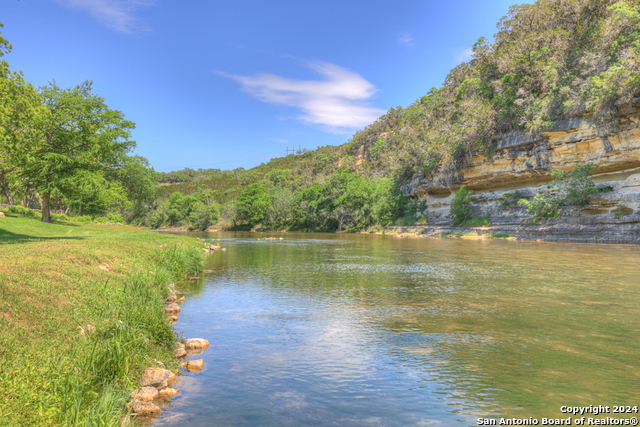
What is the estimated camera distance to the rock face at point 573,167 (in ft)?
129

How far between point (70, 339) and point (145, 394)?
2074 mm

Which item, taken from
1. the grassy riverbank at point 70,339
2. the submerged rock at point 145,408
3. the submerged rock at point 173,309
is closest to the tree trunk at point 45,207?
the grassy riverbank at point 70,339

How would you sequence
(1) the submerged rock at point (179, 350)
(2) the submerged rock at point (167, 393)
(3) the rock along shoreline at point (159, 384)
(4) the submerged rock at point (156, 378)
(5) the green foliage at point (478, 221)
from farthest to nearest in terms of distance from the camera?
(5) the green foliage at point (478, 221) → (1) the submerged rock at point (179, 350) → (4) the submerged rock at point (156, 378) → (2) the submerged rock at point (167, 393) → (3) the rock along shoreline at point (159, 384)

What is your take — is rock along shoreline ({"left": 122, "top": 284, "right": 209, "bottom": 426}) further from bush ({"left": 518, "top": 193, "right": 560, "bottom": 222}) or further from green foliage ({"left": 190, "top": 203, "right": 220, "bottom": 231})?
green foliage ({"left": 190, "top": 203, "right": 220, "bottom": 231})

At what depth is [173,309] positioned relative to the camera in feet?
41.2

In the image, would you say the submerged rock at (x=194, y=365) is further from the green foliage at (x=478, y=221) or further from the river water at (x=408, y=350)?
the green foliage at (x=478, y=221)

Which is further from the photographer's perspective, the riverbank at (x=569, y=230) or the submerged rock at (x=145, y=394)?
the riverbank at (x=569, y=230)

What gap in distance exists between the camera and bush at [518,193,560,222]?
147 feet

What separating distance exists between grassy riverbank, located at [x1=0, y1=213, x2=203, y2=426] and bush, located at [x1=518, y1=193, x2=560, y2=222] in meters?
46.1

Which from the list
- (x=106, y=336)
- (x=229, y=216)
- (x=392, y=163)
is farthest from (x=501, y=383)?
(x=229, y=216)

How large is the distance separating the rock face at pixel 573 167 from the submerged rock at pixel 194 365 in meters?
45.6

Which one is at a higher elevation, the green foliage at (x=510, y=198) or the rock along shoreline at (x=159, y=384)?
the green foliage at (x=510, y=198)

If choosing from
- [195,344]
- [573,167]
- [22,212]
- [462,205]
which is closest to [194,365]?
[195,344]

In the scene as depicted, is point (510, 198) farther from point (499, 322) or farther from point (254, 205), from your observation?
point (254, 205)
